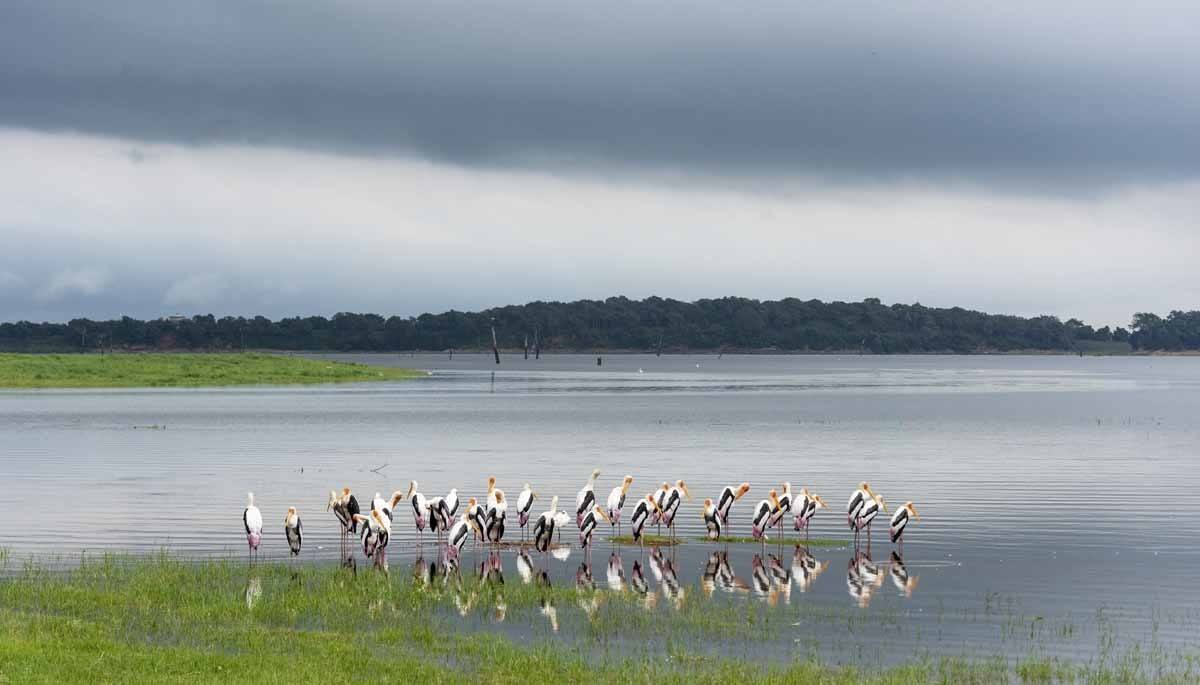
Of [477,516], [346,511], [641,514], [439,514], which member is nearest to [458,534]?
[477,516]

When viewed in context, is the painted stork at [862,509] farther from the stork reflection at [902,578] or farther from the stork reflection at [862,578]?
the stork reflection at [902,578]

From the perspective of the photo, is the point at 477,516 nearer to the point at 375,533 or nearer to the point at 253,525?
the point at 375,533

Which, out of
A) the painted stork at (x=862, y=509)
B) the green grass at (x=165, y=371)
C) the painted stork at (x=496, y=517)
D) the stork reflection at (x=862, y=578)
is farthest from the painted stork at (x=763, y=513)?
the green grass at (x=165, y=371)

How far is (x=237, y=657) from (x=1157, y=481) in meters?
36.3

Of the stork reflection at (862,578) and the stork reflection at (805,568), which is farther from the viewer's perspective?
the stork reflection at (805,568)

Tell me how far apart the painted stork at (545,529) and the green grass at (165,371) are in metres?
97.6

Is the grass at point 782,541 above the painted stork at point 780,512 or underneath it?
underneath

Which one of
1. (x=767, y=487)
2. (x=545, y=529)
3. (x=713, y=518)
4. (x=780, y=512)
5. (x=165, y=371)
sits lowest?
(x=767, y=487)

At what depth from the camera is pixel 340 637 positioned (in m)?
20.2

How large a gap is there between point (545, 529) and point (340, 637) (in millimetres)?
9925

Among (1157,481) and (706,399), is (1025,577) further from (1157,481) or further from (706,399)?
(706,399)

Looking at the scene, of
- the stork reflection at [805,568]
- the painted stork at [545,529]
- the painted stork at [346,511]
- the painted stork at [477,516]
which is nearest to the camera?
the stork reflection at [805,568]

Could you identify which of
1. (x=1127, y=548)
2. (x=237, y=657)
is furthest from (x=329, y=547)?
(x=1127, y=548)

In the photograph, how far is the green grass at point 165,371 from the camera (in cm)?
12400
